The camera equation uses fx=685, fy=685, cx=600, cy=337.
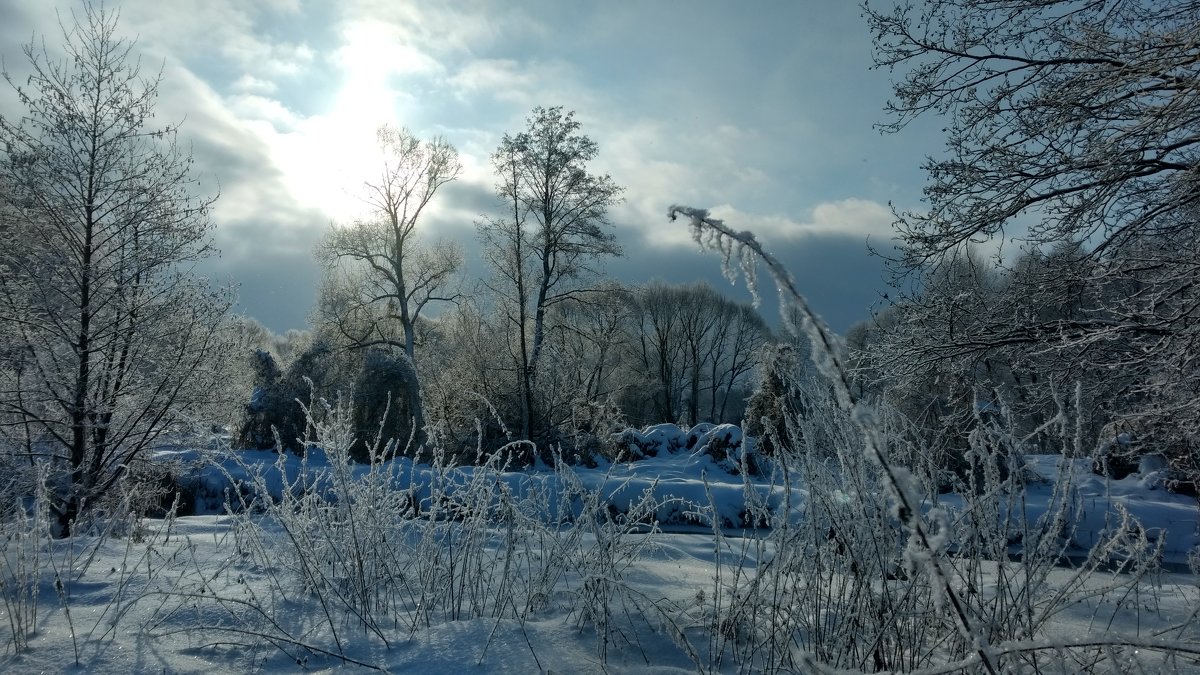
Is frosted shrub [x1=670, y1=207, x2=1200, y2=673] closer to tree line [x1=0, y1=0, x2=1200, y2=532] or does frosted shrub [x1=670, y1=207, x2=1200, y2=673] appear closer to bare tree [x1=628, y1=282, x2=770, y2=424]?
tree line [x1=0, y1=0, x2=1200, y2=532]

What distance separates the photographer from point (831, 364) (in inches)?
36.1

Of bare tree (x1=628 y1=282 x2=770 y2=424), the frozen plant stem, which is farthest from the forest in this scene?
bare tree (x1=628 y1=282 x2=770 y2=424)

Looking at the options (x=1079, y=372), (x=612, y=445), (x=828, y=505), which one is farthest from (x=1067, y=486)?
(x=612, y=445)

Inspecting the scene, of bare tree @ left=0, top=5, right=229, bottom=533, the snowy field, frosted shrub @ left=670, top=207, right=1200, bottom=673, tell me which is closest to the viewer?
frosted shrub @ left=670, top=207, right=1200, bottom=673

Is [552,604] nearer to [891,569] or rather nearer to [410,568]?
[410,568]

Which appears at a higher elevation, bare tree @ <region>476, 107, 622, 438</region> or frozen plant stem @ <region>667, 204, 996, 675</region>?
bare tree @ <region>476, 107, 622, 438</region>

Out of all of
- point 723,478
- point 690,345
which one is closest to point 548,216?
point 723,478

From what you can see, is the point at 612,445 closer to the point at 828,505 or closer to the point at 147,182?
the point at 147,182

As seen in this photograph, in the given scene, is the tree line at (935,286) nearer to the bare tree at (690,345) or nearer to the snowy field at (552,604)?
the snowy field at (552,604)

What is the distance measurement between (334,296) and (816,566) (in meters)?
24.4

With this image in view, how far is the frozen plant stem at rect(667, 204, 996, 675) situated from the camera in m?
Answer: 0.89

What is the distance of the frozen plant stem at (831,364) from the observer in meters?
0.89

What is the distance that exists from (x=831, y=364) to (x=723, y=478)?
45.7ft

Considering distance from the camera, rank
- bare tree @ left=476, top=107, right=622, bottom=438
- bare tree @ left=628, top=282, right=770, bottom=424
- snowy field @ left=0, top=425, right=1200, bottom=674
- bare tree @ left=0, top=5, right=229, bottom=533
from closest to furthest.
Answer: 1. snowy field @ left=0, top=425, right=1200, bottom=674
2. bare tree @ left=0, top=5, right=229, bottom=533
3. bare tree @ left=476, top=107, right=622, bottom=438
4. bare tree @ left=628, top=282, right=770, bottom=424
